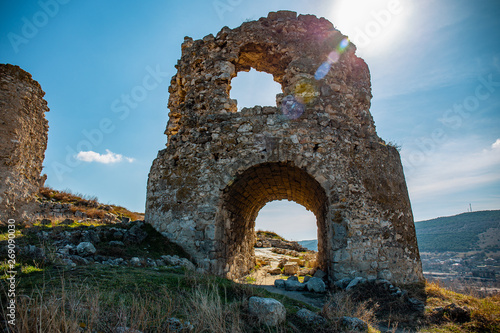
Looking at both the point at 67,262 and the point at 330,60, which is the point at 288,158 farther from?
the point at 67,262

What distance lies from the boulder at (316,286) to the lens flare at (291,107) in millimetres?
4188

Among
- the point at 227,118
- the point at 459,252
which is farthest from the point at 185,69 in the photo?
the point at 459,252

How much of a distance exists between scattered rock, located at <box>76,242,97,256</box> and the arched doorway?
278 centimetres

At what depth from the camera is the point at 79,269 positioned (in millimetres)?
4188

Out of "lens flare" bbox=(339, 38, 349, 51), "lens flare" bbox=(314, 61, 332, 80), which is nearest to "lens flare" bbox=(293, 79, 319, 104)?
"lens flare" bbox=(314, 61, 332, 80)

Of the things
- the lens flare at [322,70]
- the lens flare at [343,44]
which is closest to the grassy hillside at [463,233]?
the lens flare at [343,44]

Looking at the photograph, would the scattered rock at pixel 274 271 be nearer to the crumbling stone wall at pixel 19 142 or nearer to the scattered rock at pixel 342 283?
the scattered rock at pixel 342 283

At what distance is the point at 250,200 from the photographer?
31.0ft

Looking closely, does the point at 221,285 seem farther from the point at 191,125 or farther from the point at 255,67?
the point at 255,67

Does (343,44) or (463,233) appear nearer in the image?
(343,44)

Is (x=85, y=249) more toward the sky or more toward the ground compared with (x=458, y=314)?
more toward the sky

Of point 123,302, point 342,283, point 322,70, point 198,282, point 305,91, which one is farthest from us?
point 322,70

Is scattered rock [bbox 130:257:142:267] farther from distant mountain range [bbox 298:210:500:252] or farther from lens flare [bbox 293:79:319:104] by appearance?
distant mountain range [bbox 298:210:500:252]

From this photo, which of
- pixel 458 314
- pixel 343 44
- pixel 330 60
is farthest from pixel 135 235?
pixel 343 44
